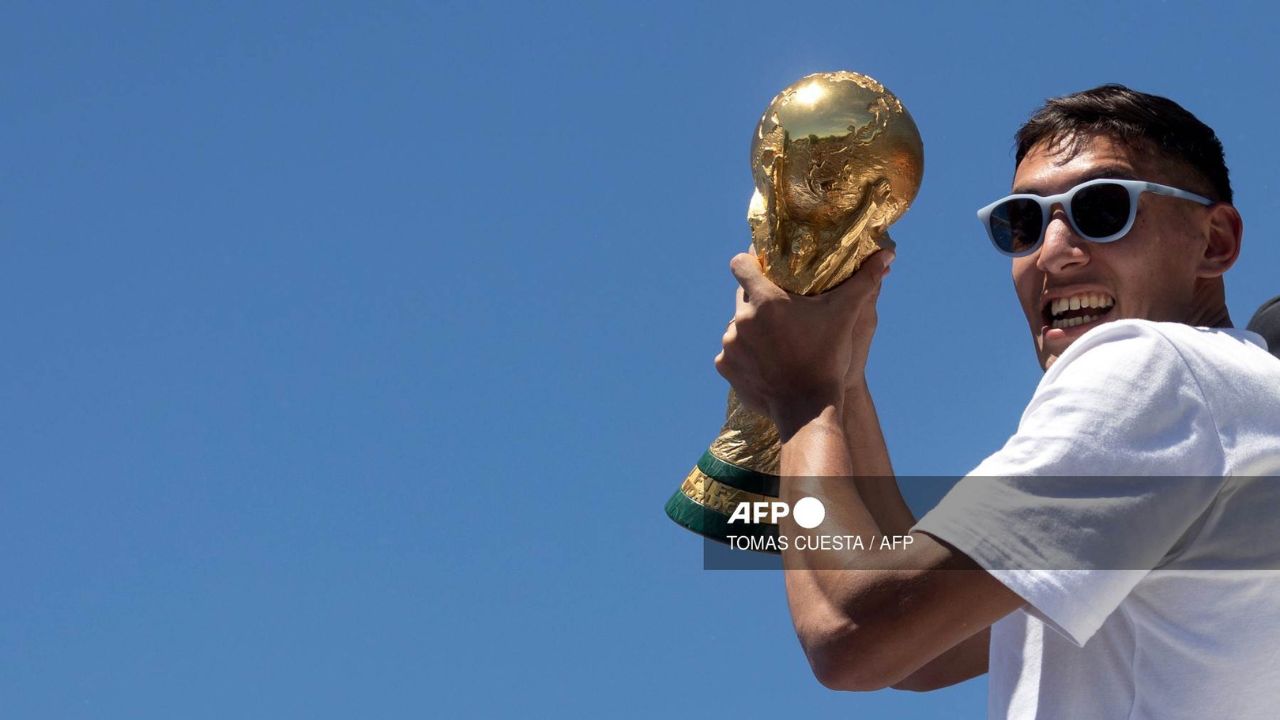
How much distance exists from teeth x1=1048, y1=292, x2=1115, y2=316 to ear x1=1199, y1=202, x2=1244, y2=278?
0.35 meters

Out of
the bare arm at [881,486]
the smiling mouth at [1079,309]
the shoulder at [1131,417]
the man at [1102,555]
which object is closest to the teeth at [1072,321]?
the smiling mouth at [1079,309]

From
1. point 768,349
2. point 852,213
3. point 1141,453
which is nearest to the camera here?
point 1141,453

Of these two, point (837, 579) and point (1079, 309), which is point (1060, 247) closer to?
point (1079, 309)

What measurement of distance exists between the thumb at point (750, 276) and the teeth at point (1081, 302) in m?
0.88

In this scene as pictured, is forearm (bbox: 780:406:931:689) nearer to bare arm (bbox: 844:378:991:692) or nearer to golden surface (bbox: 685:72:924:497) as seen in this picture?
golden surface (bbox: 685:72:924:497)

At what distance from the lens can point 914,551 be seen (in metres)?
3.77

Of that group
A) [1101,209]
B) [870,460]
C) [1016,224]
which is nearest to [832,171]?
[1016,224]

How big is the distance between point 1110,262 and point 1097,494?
4.37 feet

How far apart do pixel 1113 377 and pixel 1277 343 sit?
1.47 metres

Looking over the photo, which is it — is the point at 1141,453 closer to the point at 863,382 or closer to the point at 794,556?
the point at 794,556

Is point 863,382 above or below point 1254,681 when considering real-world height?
above

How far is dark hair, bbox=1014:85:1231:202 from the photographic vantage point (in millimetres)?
4957

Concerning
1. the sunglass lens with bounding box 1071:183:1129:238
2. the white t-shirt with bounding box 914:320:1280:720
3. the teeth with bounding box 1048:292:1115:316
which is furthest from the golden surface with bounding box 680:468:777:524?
the white t-shirt with bounding box 914:320:1280:720

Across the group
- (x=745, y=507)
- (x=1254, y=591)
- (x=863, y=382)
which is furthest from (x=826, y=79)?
(x=1254, y=591)
